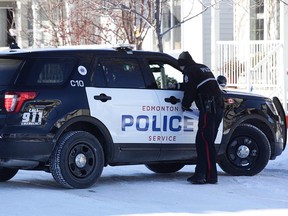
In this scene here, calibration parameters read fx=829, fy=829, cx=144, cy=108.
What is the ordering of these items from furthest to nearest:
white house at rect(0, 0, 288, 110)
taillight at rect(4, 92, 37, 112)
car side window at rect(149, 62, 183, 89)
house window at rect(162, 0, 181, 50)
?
house window at rect(162, 0, 181, 50), white house at rect(0, 0, 288, 110), car side window at rect(149, 62, 183, 89), taillight at rect(4, 92, 37, 112)

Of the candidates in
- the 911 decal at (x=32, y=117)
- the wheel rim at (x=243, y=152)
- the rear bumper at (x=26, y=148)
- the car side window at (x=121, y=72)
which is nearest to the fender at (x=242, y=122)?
the wheel rim at (x=243, y=152)

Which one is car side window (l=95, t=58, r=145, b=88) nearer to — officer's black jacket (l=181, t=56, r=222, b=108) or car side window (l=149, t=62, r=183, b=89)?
car side window (l=149, t=62, r=183, b=89)

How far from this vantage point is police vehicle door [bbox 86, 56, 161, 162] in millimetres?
10078

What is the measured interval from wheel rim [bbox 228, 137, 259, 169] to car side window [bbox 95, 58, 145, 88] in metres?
1.71

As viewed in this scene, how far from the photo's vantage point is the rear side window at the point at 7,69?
9789 mm

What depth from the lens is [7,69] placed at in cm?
993

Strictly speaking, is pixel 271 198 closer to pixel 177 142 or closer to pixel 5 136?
pixel 177 142

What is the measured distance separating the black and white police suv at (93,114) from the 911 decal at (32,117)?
12 millimetres

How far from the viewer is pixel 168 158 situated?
1068 cm

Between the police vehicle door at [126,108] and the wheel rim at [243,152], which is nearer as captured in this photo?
the police vehicle door at [126,108]

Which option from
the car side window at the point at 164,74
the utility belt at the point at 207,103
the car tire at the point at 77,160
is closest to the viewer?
the car tire at the point at 77,160

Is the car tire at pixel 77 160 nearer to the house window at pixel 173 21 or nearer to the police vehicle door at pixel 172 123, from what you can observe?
the police vehicle door at pixel 172 123

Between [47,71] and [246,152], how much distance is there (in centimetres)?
312

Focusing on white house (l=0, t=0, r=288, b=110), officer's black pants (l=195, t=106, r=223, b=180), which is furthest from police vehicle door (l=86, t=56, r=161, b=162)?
white house (l=0, t=0, r=288, b=110)
